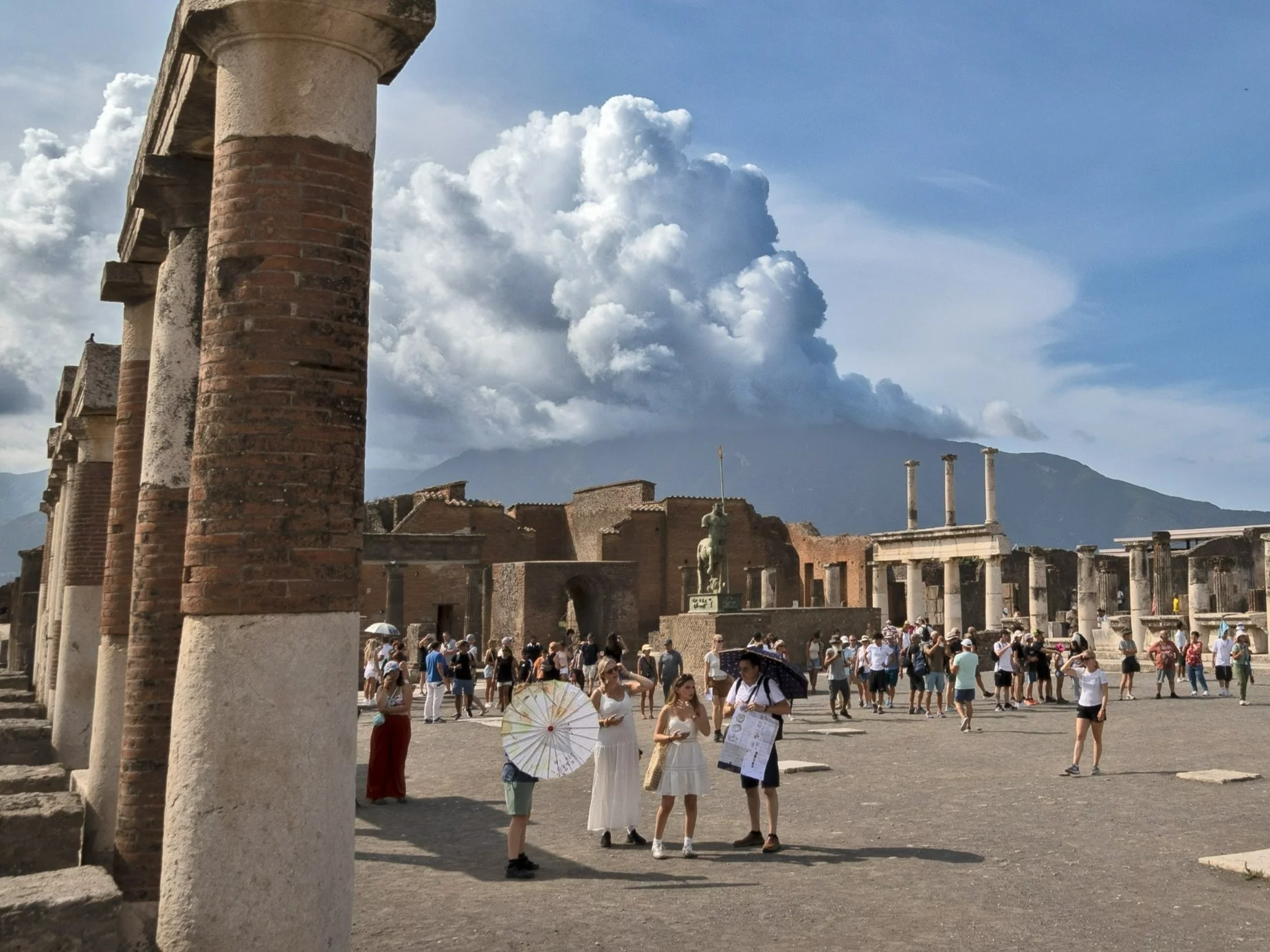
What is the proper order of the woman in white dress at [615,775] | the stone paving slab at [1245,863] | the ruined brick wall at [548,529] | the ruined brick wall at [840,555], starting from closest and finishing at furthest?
the stone paving slab at [1245,863] → the woman in white dress at [615,775] → the ruined brick wall at [840,555] → the ruined brick wall at [548,529]

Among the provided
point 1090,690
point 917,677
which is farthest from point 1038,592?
point 1090,690

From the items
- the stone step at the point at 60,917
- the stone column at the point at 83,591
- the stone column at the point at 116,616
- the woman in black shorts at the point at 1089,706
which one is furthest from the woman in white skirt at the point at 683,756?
the woman in black shorts at the point at 1089,706

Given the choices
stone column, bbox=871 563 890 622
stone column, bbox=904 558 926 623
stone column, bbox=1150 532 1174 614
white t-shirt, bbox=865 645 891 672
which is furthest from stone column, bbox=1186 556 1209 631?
white t-shirt, bbox=865 645 891 672

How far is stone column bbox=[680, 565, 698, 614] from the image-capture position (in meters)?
49.6

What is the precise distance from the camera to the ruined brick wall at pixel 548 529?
56.4 m

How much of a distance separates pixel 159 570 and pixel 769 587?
1633 inches

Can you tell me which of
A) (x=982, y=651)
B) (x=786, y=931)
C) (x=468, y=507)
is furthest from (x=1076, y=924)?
(x=468, y=507)

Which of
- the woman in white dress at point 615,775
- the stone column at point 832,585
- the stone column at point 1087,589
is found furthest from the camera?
the stone column at point 832,585

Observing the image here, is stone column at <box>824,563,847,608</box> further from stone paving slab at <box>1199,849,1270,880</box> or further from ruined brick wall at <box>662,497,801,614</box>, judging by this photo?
stone paving slab at <box>1199,849,1270,880</box>

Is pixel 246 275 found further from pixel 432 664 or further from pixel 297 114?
pixel 432 664

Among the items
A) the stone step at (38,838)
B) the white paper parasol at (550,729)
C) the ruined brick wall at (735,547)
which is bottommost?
the stone step at (38,838)

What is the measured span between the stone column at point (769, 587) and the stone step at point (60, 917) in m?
42.9

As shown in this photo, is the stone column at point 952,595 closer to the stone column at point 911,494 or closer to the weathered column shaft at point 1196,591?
the stone column at point 911,494

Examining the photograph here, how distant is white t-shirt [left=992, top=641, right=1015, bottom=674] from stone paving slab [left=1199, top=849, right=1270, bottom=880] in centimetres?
1237
